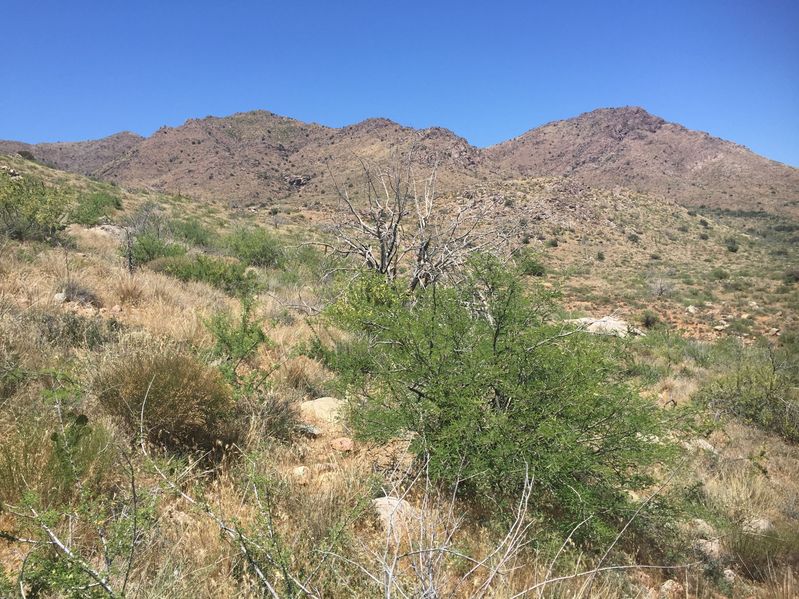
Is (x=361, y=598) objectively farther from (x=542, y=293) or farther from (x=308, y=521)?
(x=542, y=293)

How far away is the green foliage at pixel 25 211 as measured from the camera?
8.97m

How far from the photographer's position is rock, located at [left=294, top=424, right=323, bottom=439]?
12.7ft

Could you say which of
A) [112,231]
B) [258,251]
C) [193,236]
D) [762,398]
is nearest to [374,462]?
[762,398]

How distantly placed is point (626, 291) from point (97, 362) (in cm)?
2542

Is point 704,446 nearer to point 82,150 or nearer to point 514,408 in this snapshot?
point 514,408

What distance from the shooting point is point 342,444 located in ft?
12.4

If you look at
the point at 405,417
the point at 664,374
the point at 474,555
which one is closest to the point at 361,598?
the point at 474,555

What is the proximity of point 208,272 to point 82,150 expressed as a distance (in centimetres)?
11991

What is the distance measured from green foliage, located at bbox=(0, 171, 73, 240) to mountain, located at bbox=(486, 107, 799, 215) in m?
72.7

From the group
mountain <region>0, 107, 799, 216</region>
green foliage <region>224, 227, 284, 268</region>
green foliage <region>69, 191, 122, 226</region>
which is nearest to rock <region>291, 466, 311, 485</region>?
green foliage <region>224, 227, 284, 268</region>

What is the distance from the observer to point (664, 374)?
9672 millimetres

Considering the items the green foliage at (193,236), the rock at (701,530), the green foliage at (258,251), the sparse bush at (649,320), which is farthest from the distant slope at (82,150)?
the rock at (701,530)

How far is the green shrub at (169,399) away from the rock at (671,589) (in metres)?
3.09

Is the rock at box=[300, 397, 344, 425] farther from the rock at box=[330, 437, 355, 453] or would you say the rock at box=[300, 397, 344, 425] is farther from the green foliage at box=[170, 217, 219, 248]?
the green foliage at box=[170, 217, 219, 248]
